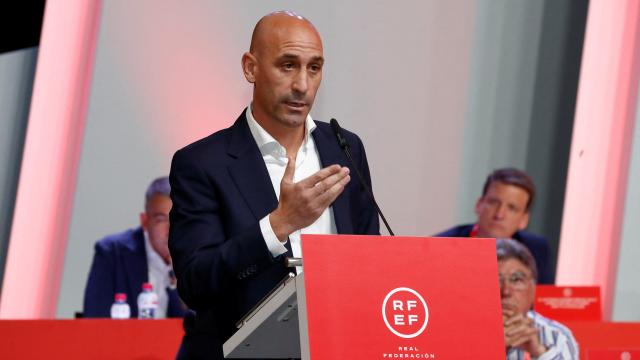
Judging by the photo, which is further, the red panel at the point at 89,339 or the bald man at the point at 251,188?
the red panel at the point at 89,339

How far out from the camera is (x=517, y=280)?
3662 mm

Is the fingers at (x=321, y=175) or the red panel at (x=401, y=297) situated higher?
the fingers at (x=321, y=175)

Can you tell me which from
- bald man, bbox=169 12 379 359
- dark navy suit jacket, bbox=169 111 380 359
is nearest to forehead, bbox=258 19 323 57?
bald man, bbox=169 12 379 359

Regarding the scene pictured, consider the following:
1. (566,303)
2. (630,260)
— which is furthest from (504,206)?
(630,260)

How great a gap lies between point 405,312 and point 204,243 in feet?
1.62

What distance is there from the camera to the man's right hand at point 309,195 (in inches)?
78.8

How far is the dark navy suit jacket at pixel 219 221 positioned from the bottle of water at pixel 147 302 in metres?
2.10

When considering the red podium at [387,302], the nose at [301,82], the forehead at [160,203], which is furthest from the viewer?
the forehead at [160,203]

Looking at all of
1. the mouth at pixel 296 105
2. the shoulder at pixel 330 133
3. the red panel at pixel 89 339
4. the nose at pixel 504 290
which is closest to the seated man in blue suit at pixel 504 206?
the nose at pixel 504 290

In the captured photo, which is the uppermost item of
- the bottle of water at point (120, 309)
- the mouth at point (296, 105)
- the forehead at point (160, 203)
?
the mouth at point (296, 105)

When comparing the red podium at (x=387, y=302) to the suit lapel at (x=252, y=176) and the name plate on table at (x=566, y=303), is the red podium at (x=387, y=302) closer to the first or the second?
the suit lapel at (x=252, y=176)

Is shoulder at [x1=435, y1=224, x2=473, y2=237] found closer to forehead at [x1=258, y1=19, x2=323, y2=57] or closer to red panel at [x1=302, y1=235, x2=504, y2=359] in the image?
forehead at [x1=258, y1=19, x2=323, y2=57]

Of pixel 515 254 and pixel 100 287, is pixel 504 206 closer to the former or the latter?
pixel 515 254

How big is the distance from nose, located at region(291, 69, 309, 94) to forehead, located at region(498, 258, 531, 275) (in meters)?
1.63
